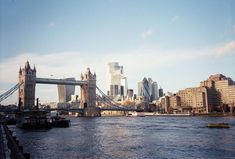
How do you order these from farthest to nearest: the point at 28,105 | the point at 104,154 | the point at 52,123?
the point at 28,105 < the point at 52,123 < the point at 104,154

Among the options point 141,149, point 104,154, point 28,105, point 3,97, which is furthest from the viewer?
point 28,105

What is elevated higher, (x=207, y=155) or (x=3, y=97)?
(x=3, y=97)

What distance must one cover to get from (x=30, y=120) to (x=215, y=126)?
151 feet

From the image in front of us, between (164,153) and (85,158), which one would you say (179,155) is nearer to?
(164,153)

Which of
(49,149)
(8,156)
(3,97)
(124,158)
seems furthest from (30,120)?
(3,97)

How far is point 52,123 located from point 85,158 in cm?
5684

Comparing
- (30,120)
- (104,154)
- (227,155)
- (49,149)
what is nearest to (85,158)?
(104,154)

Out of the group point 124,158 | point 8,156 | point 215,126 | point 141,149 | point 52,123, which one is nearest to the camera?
point 8,156

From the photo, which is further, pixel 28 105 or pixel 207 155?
pixel 28 105

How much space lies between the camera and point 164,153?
115 feet

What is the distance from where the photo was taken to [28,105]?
624ft

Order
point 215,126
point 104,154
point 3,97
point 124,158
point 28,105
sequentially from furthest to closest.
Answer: point 28,105 → point 3,97 → point 215,126 → point 104,154 → point 124,158

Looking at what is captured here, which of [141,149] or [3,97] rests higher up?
[3,97]

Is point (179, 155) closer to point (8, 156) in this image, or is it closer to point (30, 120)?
point (8, 156)
